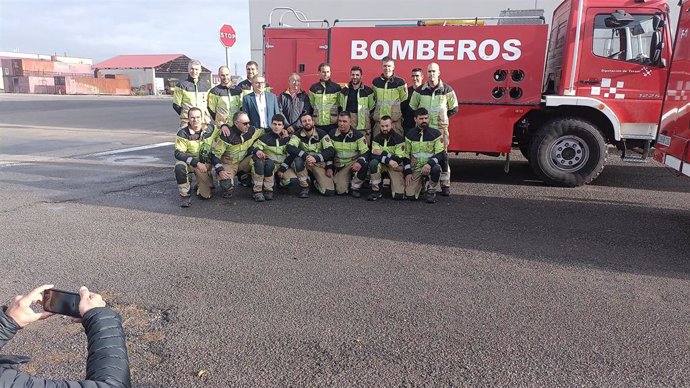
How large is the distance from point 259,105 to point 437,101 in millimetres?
2683

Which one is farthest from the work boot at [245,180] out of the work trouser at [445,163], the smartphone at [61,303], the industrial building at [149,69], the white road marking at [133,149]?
the industrial building at [149,69]

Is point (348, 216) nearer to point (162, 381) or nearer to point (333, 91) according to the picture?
point (333, 91)

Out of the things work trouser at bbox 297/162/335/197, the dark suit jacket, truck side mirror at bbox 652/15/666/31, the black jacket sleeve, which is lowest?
work trouser at bbox 297/162/335/197

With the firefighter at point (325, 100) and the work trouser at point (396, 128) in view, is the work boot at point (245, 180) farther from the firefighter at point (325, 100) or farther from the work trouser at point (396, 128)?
the work trouser at point (396, 128)

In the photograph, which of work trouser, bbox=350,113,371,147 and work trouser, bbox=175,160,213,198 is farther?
work trouser, bbox=350,113,371,147

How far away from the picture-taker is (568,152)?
7.43 m

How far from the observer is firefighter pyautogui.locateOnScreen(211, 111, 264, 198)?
22.7 feet

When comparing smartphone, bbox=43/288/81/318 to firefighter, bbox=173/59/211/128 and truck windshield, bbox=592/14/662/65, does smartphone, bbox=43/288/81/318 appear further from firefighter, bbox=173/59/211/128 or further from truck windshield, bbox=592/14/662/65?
truck windshield, bbox=592/14/662/65

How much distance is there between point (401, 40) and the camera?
779cm

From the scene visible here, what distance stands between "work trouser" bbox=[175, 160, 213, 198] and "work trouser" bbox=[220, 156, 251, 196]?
20 centimetres

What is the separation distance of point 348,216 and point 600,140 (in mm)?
4020

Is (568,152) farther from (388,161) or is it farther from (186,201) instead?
(186,201)

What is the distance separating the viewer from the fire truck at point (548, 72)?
22.8ft

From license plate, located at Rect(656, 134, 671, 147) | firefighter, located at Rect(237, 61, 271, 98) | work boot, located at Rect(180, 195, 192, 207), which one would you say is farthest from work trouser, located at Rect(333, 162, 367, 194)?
license plate, located at Rect(656, 134, 671, 147)
